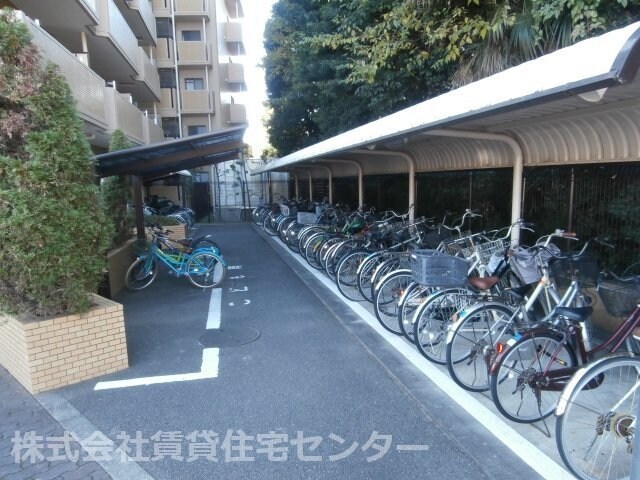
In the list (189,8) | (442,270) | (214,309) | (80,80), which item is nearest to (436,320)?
(442,270)

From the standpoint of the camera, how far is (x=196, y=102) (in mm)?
22266

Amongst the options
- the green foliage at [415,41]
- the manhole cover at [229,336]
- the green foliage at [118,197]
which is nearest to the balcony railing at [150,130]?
→ the green foliage at [415,41]

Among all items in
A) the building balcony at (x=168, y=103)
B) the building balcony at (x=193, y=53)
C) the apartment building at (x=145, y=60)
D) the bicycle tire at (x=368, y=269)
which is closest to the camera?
the bicycle tire at (x=368, y=269)

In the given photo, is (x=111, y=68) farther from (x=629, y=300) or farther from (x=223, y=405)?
(x=629, y=300)

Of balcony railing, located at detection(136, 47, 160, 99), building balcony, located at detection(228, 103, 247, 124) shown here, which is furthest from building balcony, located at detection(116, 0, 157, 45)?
building balcony, located at detection(228, 103, 247, 124)

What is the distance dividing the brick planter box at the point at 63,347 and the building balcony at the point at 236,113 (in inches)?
878

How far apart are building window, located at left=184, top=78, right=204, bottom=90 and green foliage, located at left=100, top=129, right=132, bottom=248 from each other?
15.3 m

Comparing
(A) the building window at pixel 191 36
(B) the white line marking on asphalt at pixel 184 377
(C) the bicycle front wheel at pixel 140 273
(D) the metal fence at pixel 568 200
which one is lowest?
(B) the white line marking on asphalt at pixel 184 377

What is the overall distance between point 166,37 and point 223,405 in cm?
2236

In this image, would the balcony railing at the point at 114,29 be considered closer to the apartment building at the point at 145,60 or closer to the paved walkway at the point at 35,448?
the apartment building at the point at 145,60

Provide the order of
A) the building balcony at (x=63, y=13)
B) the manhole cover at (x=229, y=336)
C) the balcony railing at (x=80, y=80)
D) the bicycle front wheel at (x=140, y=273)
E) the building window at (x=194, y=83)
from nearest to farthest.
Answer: the manhole cover at (x=229, y=336)
the balcony railing at (x=80, y=80)
the bicycle front wheel at (x=140, y=273)
the building balcony at (x=63, y=13)
the building window at (x=194, y=83)

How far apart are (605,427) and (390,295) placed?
2.85m

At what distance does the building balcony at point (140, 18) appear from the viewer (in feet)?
46.7

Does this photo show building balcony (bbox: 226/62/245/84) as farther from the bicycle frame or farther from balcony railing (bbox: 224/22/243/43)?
the bicycle frame
